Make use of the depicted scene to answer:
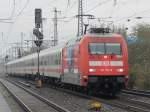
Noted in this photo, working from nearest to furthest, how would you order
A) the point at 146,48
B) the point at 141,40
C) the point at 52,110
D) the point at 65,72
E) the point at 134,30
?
the point at 52,110, the point at 65,72, the point at 146,48, the point at 141,40, the point at 134,30

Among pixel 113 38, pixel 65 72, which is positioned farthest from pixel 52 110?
pixel 65 72

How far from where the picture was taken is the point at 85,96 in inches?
1027

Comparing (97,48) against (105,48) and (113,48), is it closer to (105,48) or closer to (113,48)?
(105,48)

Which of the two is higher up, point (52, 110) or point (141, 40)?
point (141, 40)

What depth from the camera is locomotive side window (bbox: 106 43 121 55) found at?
2489 centimetres

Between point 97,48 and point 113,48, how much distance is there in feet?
2.63

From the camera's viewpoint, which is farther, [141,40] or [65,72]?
[141,40]

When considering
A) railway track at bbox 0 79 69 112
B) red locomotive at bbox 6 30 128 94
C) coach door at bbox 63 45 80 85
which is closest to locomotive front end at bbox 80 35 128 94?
red locomotive at bbox 6 30 128 94

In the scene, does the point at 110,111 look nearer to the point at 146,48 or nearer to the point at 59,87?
the point at 59,87

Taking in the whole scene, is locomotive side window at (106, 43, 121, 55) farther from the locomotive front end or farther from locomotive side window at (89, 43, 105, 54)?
locomotive side window at (89, 43, 105, 54)

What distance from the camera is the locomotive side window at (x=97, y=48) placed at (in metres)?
24.8

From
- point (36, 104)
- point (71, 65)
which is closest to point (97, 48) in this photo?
point (71, 65)

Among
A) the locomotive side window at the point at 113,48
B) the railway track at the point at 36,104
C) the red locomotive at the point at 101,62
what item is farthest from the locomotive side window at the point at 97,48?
the railway track at the point at 36,104

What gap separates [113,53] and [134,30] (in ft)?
165
